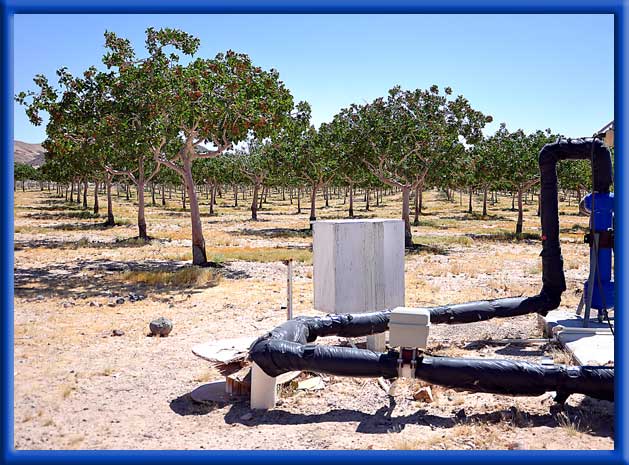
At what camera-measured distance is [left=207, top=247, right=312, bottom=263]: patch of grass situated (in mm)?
23062

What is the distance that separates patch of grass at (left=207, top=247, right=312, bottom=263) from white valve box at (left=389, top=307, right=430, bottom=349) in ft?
52.6

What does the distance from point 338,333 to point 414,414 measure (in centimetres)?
215

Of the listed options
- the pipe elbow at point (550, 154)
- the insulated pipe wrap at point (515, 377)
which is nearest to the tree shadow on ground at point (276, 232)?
the pipe elbow at point (550, 154)

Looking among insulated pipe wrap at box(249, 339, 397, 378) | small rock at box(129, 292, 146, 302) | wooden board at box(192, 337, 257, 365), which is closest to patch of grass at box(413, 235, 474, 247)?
small rock at box(129, 292, 146, 302)

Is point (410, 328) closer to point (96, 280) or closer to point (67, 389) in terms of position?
point (67, 389)

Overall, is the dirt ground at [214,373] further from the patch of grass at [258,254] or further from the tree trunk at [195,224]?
the patch of grass at [258,254]

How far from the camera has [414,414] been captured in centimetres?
693

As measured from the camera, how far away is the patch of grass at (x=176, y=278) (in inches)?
675

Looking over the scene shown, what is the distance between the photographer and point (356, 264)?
8812mm

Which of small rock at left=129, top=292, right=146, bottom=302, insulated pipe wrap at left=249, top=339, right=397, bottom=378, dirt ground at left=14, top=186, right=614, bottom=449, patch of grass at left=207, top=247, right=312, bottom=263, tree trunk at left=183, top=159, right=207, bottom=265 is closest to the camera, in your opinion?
dirt ground at left=14, top=186, right=614, bottom=449

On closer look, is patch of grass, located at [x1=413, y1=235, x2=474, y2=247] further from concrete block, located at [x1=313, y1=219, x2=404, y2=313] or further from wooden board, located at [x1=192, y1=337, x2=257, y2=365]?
wooden board, located at [x1=192, y1=337, x2=257, y2=365]

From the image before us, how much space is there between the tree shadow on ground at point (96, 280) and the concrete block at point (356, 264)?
25.3 feet

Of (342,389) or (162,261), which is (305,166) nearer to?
(162,261)

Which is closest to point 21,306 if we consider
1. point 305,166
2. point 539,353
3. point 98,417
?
point 98,417
